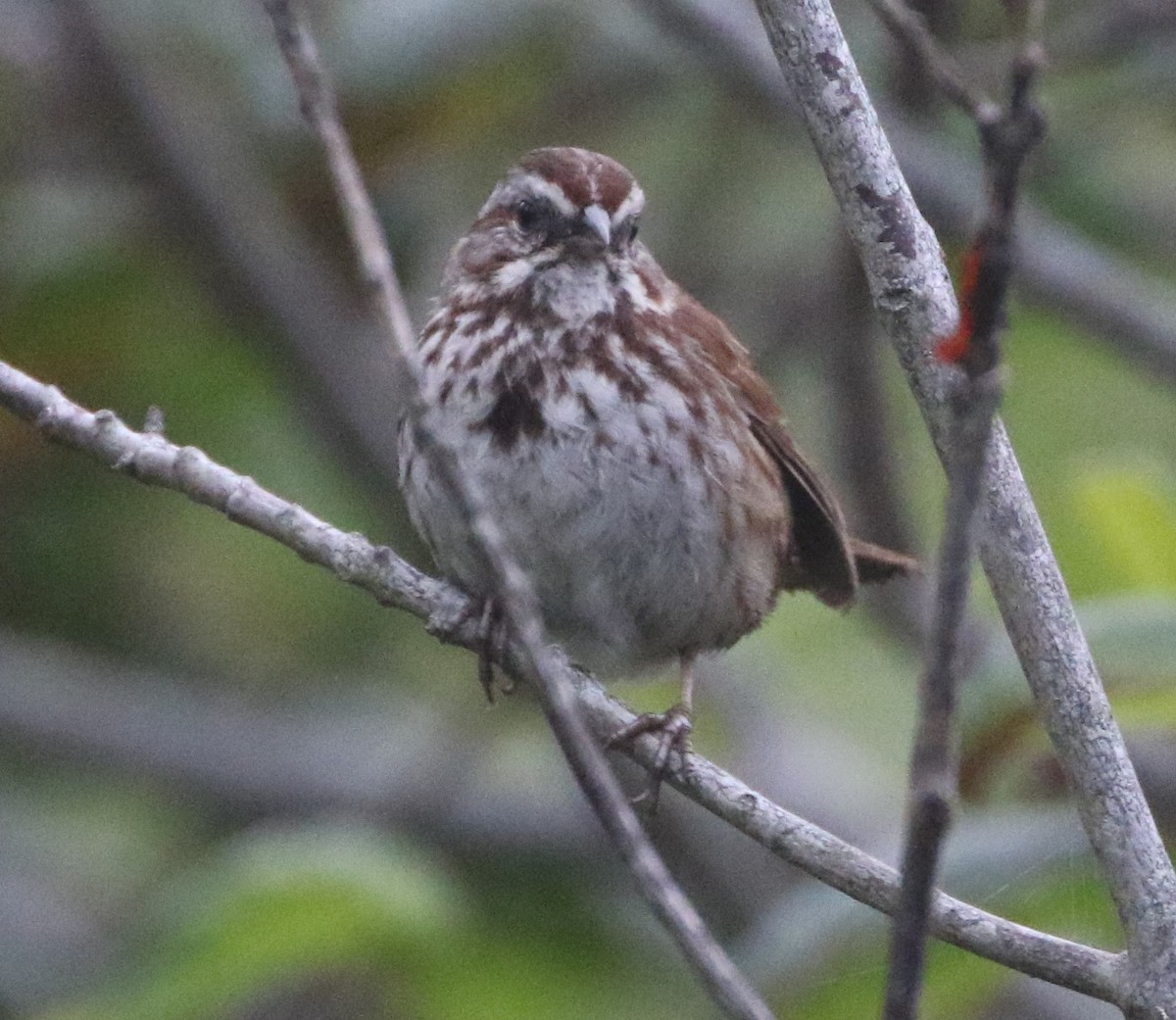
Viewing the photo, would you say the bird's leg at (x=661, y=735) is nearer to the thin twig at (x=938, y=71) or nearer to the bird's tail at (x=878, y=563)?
the bird's tail at (x=878, y=563)

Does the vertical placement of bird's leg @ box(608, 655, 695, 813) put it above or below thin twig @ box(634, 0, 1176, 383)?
below

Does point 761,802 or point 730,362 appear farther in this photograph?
point 730,362

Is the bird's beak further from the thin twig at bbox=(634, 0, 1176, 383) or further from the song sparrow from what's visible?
the thin twig at bbox=(634, 0, 1176, 383)

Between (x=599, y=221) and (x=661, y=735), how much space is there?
111 cm

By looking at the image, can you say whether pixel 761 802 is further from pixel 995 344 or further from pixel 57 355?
pixel 57 355

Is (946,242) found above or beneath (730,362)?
above

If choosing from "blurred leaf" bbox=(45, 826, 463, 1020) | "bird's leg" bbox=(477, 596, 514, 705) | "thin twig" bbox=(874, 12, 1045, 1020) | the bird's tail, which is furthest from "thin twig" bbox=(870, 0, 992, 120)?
the bird's tail

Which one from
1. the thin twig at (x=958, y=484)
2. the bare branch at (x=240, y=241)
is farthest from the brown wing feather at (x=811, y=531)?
the thin twig at (x=958, y=484)

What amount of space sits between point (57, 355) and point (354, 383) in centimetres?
78

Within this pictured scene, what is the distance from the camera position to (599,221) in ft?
14.8

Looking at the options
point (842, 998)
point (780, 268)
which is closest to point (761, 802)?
point (842, 998)

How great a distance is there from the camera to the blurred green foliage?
5812 millimetres

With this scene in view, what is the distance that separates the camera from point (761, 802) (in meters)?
3.05

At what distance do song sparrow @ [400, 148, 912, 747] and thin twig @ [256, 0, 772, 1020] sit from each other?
1739 mm
